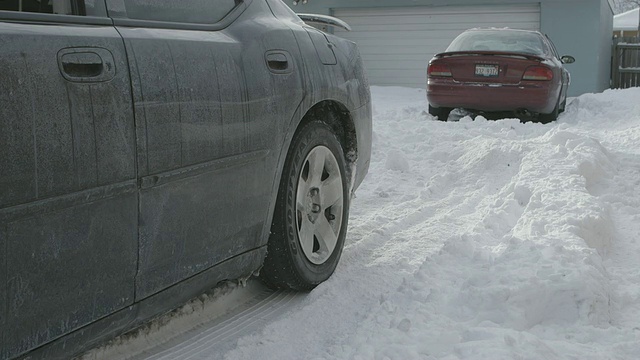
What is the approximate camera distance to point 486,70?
484 inches

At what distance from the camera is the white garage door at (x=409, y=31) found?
2108 cm

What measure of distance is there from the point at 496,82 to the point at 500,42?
1.44 meters

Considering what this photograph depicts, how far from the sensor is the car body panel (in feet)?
40.3

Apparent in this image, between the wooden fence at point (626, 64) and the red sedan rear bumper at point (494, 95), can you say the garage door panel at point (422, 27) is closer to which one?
the wooden fence at point (626, 64)

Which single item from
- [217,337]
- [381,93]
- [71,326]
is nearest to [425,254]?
[217,337]

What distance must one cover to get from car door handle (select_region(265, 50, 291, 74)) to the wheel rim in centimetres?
46

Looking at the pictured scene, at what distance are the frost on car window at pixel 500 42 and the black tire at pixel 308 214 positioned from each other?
30.3 ft

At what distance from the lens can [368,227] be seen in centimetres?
549

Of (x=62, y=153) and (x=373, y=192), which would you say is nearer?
(x=62, y=153)

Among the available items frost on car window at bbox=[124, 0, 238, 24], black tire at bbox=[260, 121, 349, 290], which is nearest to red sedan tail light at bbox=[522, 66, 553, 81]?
black tire at bbox=[260, 121, 349, 290]

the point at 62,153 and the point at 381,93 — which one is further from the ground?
the point at 62,153

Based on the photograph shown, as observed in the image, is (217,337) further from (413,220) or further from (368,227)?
(413,220)

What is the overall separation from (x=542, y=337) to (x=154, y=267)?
1615 mm

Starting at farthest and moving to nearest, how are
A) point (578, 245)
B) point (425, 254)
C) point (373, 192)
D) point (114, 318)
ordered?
point (373, 192) < point (425, 254) < point (578, 245) < point (114, 318)
